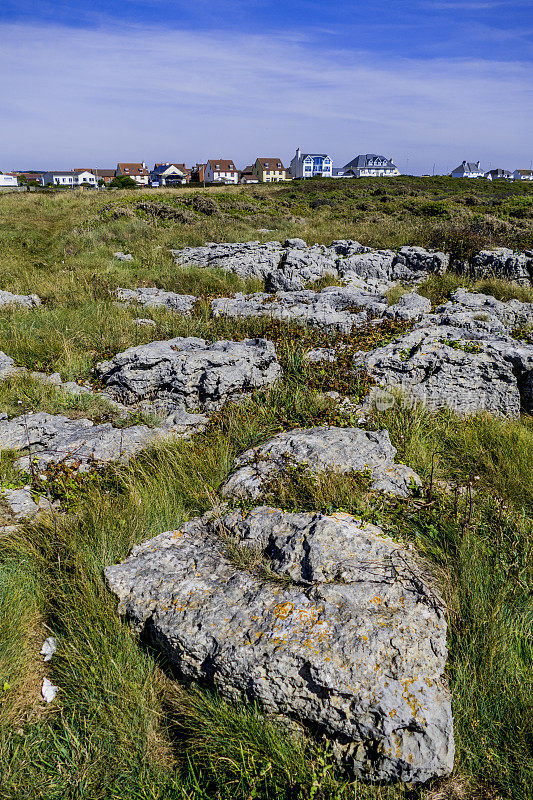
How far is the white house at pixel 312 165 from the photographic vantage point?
111250 mm

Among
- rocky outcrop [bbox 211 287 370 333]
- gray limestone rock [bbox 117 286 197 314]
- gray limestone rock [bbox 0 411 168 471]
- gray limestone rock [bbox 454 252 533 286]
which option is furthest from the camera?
gray limestone rock [bbox 454 252 533 286]

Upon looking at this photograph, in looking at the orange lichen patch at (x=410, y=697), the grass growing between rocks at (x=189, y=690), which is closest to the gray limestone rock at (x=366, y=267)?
the grass growing between rocks at (x=189, y=690)

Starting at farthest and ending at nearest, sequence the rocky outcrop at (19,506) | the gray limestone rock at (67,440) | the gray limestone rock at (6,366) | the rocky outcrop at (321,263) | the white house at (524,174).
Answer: the white house at (524,174)
the rocky outcrop at (321,263)
the gray limestone rock at (6,366)
the gray limestone rock at (67,440)
the rocky outcrop at (19,506)

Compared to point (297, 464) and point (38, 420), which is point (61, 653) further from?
point (38, 420)

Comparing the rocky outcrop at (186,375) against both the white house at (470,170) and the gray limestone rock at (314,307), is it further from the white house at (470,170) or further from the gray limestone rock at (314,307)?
the white house at (470,170)

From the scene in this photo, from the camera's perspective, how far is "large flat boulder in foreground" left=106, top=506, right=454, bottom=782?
204cm

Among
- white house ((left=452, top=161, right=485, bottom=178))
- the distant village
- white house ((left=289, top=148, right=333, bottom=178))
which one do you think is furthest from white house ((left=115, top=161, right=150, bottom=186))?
white house ((left=452, top=161, right=485, bottom=178))

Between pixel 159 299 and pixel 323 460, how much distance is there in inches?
258

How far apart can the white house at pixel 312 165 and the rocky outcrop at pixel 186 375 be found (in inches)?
4688

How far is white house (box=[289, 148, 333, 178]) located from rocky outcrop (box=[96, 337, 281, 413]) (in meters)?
119

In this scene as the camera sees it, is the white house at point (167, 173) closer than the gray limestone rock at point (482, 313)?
No

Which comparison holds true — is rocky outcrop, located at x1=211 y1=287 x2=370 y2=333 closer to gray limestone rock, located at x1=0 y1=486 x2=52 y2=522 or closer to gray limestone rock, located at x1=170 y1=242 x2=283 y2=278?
gray limestone rock, located at x1=170 y1=242 x2=283 y2=278

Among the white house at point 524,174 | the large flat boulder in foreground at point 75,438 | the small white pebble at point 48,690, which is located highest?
the white house at point 524,174

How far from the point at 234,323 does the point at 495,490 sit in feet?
17.0
